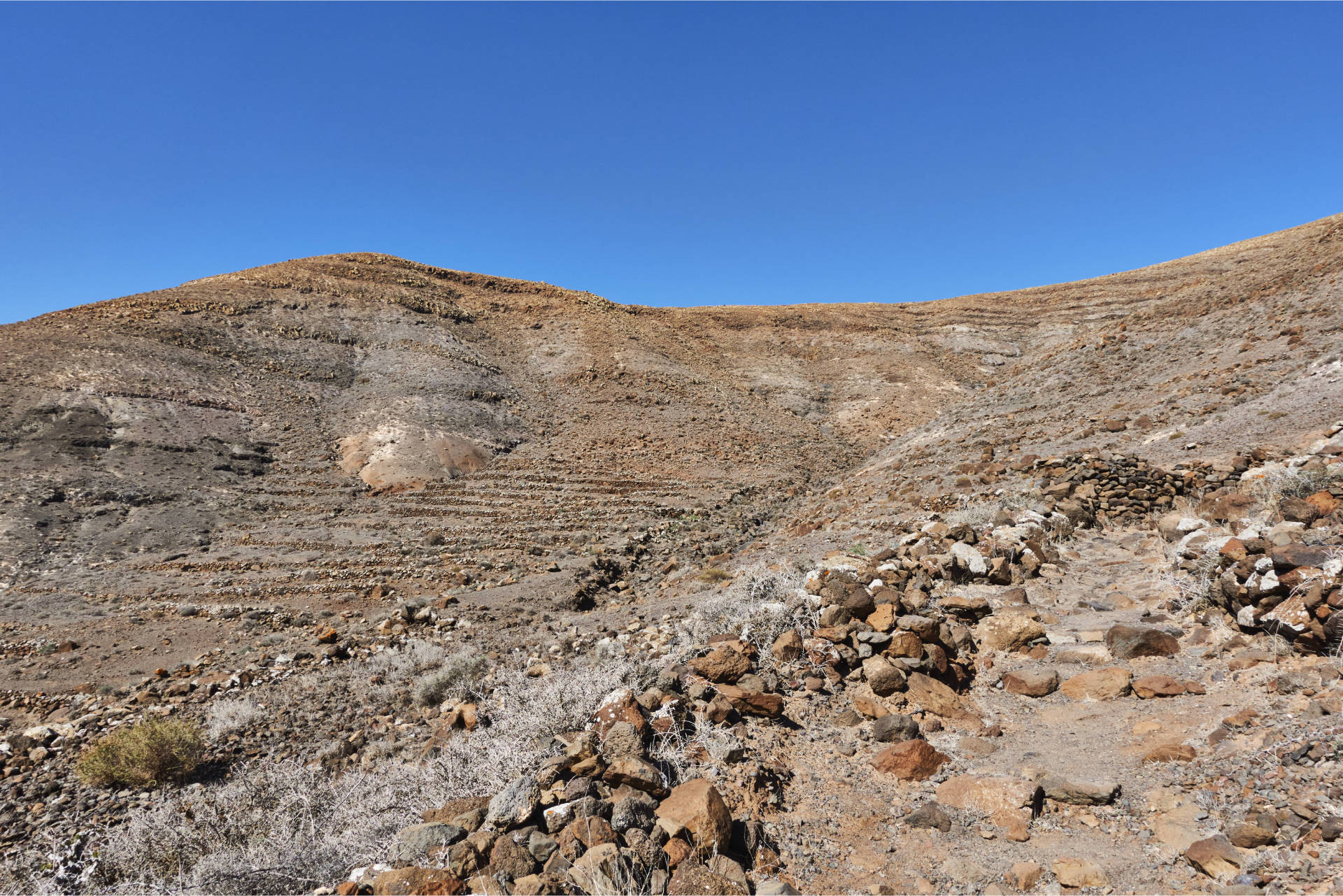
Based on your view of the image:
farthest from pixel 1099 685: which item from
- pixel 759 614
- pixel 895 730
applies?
pixel 759 614

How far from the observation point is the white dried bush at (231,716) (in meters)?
5.77

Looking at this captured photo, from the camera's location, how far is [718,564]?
10.3m

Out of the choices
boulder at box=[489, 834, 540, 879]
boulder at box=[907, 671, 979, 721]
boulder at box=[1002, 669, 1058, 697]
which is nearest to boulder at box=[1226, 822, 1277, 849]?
boulder at box=[907, 671, 979, 721]

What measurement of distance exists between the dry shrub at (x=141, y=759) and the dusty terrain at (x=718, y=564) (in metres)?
0.17

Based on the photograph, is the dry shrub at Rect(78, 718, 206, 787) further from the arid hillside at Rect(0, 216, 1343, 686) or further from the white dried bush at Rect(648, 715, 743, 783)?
the white dried bush at Rect(648, 715, 743, 783)

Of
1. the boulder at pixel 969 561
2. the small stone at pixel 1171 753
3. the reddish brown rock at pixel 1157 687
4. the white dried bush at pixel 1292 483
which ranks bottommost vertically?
the small stone at pixel 1171 753

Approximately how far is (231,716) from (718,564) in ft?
21.8

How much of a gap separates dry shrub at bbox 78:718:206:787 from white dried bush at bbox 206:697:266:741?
1.77 ft

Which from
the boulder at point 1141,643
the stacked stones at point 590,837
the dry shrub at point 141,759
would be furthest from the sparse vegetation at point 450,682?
the boulder at point 1141,643

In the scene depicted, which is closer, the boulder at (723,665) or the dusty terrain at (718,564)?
the dusty terrain at (718,564)

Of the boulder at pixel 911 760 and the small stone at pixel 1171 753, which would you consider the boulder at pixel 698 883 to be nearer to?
the boulder at pixel 911 760

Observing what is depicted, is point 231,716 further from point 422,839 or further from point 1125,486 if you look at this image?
point 1125,486

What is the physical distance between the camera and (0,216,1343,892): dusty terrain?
9.78 ft

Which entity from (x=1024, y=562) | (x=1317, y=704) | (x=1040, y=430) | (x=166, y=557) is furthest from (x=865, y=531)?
(x=166, y=557)
